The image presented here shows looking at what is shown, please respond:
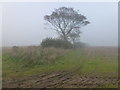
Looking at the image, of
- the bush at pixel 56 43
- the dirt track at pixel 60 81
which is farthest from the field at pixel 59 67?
the bush at pixel 56 43

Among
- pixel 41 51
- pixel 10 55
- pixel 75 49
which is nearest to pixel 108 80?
pixel 75 49

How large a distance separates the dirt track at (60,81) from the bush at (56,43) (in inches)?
80.6

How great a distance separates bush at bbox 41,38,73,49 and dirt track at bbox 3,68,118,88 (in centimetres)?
205

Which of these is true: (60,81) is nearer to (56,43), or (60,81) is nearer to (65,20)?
(56,43)

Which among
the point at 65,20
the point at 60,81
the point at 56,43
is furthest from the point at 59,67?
the point at 65,20

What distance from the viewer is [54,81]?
6574mm

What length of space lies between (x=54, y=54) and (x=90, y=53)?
155cm

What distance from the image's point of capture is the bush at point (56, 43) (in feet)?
30.3

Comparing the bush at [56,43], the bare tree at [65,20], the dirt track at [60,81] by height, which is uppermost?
the bare tree at [65,20]

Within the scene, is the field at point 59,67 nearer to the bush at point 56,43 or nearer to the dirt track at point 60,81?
the dirt track at point 60,81

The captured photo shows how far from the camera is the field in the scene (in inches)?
255

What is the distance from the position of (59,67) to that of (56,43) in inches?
70.2

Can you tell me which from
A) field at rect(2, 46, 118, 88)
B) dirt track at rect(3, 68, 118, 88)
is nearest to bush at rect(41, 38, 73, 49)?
field at rect(2, 46, 118, 88)

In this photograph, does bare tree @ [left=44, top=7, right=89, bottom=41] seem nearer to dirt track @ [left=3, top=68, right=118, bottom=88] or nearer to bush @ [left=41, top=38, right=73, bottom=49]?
bush @ [left=41, top=38, right=73, bottom=49]
